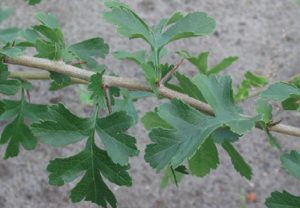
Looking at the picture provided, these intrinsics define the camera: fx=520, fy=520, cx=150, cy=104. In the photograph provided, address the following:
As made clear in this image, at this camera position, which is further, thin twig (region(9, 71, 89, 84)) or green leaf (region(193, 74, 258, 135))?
thin twig (region(9, 71, 89, 84))

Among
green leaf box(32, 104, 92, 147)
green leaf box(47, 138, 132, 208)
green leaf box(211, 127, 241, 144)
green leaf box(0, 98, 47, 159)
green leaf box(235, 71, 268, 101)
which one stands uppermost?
green leaf box(211, 127, 241, 144)

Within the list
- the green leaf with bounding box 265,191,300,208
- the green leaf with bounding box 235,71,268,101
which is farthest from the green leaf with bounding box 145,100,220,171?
the green leaf with bounding box 235,71,268,101

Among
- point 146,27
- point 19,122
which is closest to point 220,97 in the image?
point 146,27

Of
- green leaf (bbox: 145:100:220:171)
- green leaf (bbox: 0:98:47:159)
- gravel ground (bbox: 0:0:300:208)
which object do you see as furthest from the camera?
gravel ground (bbox: 0:0:300:208)

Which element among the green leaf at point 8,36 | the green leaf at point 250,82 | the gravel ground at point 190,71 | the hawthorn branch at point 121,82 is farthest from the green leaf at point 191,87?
the gravel ground at point 190,71

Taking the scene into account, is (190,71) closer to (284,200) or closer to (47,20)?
(47,20)

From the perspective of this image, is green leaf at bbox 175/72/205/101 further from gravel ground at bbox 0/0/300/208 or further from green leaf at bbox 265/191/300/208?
gravel ground at bbox 0/0/300/208
